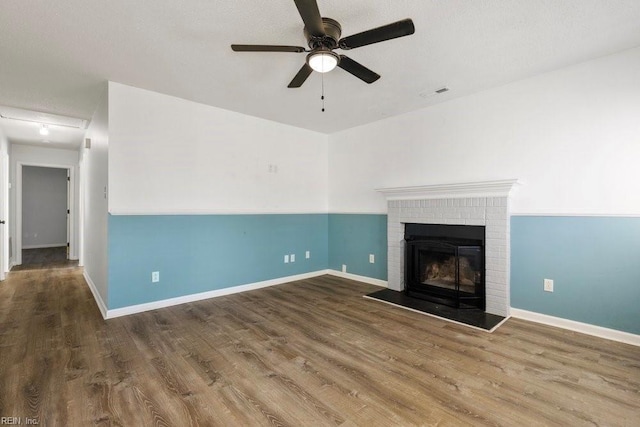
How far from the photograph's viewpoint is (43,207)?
851cm

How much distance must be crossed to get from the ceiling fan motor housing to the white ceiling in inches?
2.5

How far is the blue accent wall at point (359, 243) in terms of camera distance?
4.46m

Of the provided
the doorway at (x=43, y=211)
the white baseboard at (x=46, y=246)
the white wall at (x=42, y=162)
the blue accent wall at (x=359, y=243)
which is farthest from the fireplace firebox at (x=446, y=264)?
the white baseboard at (x=46, y=246)

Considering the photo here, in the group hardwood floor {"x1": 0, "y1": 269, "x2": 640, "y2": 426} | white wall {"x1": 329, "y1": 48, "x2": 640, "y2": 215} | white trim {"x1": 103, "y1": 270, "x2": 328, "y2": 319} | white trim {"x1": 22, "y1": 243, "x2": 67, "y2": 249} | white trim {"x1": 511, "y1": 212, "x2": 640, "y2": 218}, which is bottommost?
hardwood floor {"x1": 0, "y1": 269, "x2": 640, "y2": 426}

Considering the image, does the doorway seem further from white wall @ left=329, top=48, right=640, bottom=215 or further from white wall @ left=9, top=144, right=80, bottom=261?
white wall @ left=329, top=48, right=640, bottom=215

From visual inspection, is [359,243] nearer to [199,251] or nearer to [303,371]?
[199,251]

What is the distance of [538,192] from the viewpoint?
3.02 m

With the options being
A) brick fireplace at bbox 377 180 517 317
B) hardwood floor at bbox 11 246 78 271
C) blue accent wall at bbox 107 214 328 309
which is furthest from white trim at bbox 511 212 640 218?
hardwood floor at bbox 11 246 78 271

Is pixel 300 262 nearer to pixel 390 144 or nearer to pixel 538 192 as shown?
pixel 390 144

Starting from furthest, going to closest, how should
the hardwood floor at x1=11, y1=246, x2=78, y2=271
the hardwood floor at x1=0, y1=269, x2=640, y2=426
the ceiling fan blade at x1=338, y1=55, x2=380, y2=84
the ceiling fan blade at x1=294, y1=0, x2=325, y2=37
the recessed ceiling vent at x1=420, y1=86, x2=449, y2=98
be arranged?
the hardwood floor at x1=11, y1=246, x2=78, y2=271 → the recessed ceiling vent at x1=420, y1=86, x2=449, y2=98 → the ceiling fan blade at x1=338, y1=55, x2=380, y2=84 → the hardwood floor at x1=0, y1=269, x2=640, y2=426 → the ceiling fan blade at x1=294, y1=0, x2=325, y2=37

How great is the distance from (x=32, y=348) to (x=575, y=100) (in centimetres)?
534

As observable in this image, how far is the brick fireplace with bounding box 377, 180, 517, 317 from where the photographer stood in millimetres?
3133

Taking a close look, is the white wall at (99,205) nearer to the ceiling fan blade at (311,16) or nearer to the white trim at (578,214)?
the ceiling fan blade at (311,16)

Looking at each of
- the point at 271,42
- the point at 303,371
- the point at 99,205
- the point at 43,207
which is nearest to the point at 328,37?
the point at 271,42
